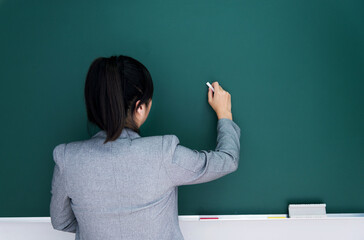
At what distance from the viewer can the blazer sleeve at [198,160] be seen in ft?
2.69

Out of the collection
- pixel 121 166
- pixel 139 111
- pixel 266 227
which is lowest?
pixel 266 227

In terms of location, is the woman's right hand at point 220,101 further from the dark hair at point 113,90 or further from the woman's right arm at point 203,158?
the dark hair at point 113,90

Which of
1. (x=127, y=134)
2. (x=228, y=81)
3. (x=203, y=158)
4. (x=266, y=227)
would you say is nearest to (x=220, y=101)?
(x=228, y=81)

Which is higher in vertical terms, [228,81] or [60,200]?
[228,81]

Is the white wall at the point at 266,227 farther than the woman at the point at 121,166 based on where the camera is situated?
Yes

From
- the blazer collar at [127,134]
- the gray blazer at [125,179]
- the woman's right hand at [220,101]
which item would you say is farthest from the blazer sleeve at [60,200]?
the woman's right hand at [220,101]

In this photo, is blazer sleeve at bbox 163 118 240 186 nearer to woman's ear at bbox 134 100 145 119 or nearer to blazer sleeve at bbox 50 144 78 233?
woman's ear at bbox 134 100 145 119

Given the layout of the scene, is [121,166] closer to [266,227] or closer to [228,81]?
[228,81]

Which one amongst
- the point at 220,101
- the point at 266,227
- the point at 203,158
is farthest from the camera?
the point at 266,227

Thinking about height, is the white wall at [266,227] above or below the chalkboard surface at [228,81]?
below

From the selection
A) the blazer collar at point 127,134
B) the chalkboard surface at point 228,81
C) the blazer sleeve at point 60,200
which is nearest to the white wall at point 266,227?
the chalkboard surface at point 228,81

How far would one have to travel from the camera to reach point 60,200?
0.90 meters

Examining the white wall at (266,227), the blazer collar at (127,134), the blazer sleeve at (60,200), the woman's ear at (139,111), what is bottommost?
the white wall at (266,227)

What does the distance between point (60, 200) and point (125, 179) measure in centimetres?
25
